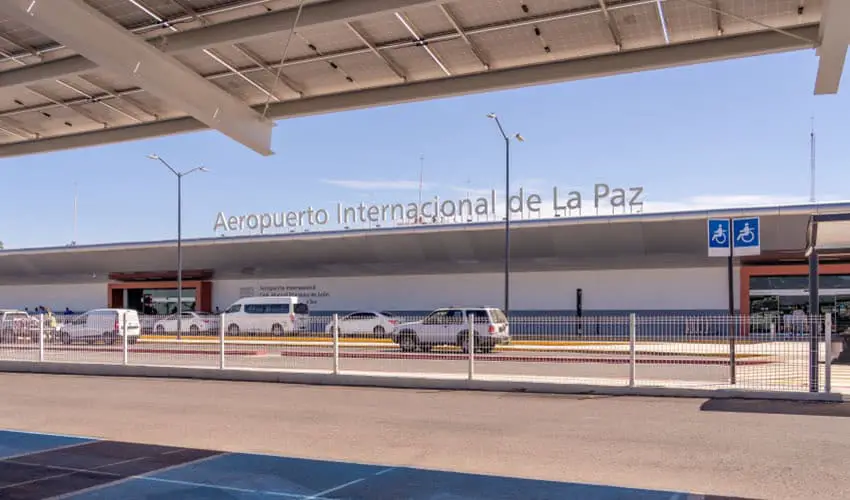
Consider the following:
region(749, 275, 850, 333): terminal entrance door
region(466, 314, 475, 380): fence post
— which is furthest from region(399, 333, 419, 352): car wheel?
region(749, 275, 850, 333): terminal entrance door

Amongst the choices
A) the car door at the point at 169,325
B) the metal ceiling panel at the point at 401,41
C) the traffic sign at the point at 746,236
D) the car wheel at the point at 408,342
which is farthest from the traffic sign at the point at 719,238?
the car door at the point at 169,325

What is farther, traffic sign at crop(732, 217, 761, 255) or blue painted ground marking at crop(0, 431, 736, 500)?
traffic sign at crop(732, 217, 761, 255)

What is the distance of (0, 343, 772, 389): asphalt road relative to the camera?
56.5 feet

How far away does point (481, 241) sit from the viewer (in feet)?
149

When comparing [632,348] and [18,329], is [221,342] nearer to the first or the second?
[18,329]

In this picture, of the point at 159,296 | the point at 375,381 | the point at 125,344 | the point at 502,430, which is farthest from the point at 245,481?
the point at 159,296

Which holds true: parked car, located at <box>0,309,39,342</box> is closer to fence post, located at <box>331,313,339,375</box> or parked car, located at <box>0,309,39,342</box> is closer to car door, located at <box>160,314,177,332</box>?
car door, located at <box>160,314,177,332</box>

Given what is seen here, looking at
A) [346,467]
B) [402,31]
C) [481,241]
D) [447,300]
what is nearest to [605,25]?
[402,31]

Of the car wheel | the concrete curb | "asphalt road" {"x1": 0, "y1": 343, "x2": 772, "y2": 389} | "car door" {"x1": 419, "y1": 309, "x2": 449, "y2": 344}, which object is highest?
"car door" {"x1": 419, "y1": 309, "x2": 449, "y2": 344}

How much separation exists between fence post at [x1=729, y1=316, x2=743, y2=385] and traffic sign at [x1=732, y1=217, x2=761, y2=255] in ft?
5.06

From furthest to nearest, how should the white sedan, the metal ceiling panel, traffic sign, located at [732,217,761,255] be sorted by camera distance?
the white sedan
traffic sign, located at [732,217,761,255]
the metal ceiling panel

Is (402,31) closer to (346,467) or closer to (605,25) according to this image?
(605,25)

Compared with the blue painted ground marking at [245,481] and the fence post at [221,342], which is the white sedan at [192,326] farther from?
the blue painted ground marking at [245,481]

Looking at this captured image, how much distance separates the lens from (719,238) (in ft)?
57.2
